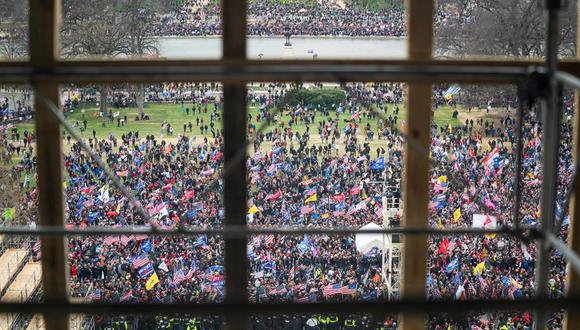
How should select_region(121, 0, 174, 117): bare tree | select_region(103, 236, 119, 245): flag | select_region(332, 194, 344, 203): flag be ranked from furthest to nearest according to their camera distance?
select_region(332, 194, 344, 203): flag, select_region(103, 236, 119, 245): flag, select_region(121, 0, 174, 117): bare tree

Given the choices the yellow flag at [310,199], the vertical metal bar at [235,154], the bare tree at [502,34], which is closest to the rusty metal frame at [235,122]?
the vertical metal bar at [235,154]

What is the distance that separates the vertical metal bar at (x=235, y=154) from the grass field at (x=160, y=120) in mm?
10159

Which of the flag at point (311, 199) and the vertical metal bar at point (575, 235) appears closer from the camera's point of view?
the vertical metal bar at point (575, 235)

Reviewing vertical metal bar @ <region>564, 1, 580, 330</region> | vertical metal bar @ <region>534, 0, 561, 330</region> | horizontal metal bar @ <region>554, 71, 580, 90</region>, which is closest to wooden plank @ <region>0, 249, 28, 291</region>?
vertical metal bar @ <region>564, 1, 580, 330</region>

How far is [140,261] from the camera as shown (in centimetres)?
1052

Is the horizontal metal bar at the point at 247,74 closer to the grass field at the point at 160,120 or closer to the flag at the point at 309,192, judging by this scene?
the grass field at the point at 160,120

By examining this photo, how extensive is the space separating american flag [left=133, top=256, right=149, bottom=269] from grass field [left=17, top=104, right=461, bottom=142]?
2.93m

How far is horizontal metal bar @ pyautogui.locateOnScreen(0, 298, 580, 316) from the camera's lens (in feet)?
4.58

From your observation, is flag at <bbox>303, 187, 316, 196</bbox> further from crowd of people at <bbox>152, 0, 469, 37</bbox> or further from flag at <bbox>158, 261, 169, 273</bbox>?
flag at <bbox>158, 261, 169, 273</bbox>

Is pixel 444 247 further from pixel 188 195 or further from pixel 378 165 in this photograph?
pixel 188 195

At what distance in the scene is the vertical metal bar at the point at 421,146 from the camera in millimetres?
2395

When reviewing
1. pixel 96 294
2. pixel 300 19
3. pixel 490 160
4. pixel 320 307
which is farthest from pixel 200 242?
pixel 320 307

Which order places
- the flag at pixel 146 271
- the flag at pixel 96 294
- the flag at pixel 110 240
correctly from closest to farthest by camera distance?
the flag at pixel 96 294 < the flag at pixel 146 271 < the flag at pixel 110 240

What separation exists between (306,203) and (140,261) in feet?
11.0
